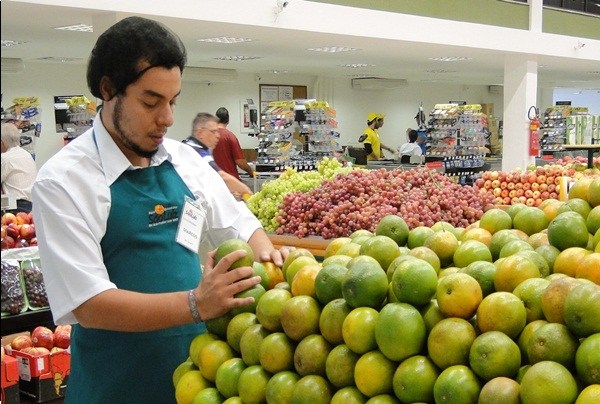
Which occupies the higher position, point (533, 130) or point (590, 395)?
point (533, 130)

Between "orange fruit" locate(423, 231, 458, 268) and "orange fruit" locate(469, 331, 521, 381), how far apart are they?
1.61ft

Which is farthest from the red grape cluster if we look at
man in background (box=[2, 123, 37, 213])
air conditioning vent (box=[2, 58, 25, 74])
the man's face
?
air conditioning vent (box=[2, 58, 25, 74])

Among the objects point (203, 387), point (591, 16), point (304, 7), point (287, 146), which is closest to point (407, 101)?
point (591, 16)

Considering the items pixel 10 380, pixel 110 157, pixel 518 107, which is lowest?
pixel 10 380

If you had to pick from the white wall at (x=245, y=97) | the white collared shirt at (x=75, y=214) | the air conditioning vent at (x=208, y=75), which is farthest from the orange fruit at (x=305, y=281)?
the air conditioning vent at (x=208, y=75)

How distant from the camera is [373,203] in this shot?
4.59 meters

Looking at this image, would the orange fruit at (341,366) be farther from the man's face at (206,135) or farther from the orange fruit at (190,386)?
the man's face at (206,135)

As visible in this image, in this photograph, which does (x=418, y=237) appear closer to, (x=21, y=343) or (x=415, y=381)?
(x=415, y=381)

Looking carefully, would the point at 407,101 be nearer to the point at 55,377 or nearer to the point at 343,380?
the point at 55,377

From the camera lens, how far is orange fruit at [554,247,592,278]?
5.68 ft

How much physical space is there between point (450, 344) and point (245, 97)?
16.8m

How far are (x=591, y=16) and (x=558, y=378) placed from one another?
47.3ft

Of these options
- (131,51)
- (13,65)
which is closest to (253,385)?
(131,51)

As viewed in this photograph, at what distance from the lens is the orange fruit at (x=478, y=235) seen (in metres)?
2.08
